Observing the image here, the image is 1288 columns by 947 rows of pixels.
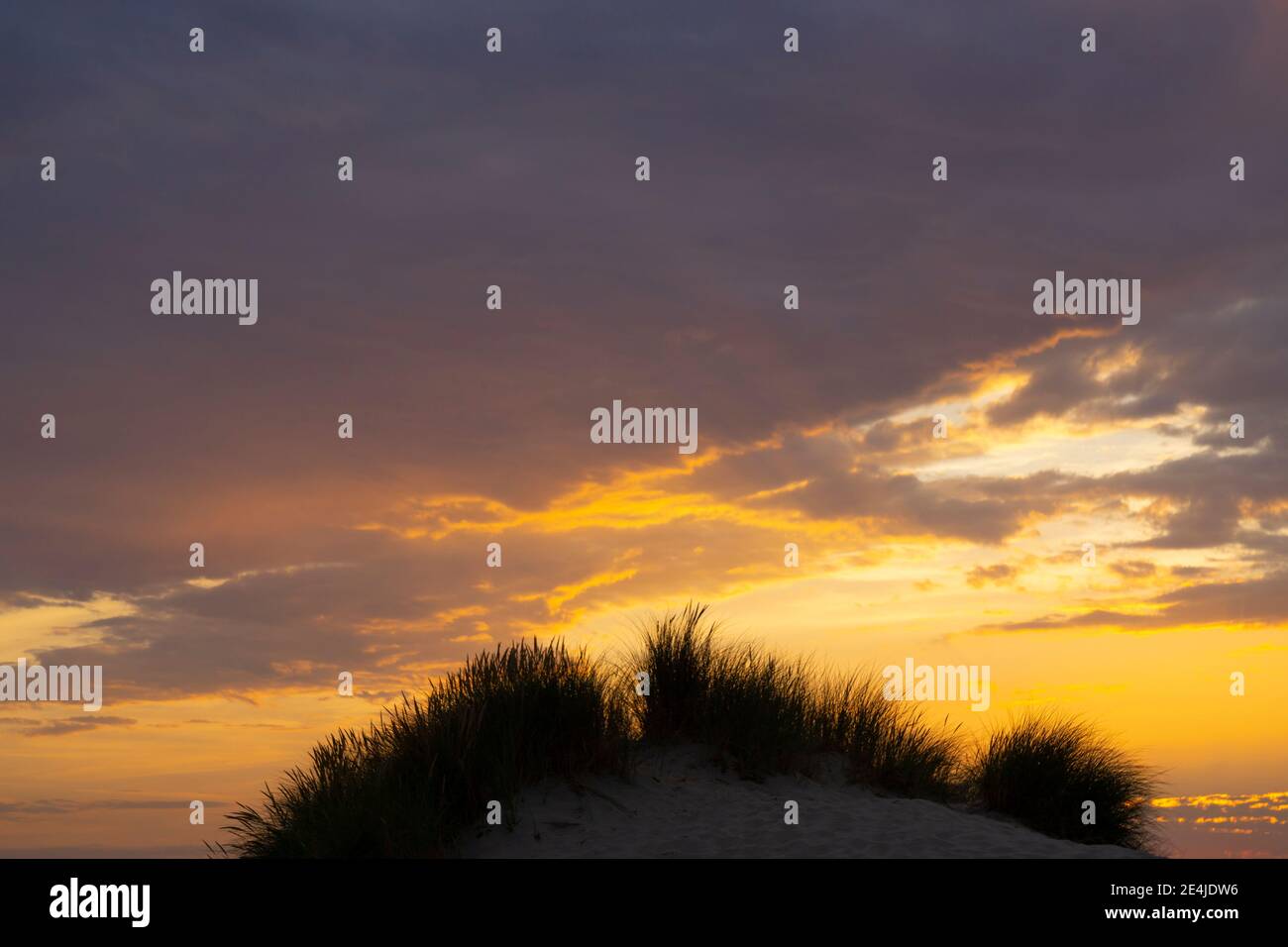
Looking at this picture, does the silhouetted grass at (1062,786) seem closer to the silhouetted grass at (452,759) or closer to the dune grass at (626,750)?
the dune grass at (626,750)

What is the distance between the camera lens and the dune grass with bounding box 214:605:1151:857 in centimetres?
1389

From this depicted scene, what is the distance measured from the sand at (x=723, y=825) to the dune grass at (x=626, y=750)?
0.31 metres

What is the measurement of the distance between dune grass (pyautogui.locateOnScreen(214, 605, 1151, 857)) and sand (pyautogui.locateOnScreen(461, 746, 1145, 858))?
0.31 metres

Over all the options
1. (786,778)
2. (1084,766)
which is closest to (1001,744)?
(1084,766)

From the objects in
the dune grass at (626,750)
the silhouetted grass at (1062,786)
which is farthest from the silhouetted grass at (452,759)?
the silhouetted grass at (1062,786)

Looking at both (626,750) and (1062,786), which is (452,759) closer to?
(626,750)

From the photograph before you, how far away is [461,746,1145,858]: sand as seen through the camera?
42.8ft

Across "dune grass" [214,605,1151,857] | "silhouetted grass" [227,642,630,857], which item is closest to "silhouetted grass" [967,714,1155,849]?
"dune grass" [214,605,1151,857]

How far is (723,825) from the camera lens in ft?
45.0

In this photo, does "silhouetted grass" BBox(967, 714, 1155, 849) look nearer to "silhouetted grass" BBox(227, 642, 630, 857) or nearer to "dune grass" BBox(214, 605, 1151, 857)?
"dune grass" BBox(214, 605, 1151, 857)

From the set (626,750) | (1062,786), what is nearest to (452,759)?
(626,750)

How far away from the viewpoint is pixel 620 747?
15117mm
